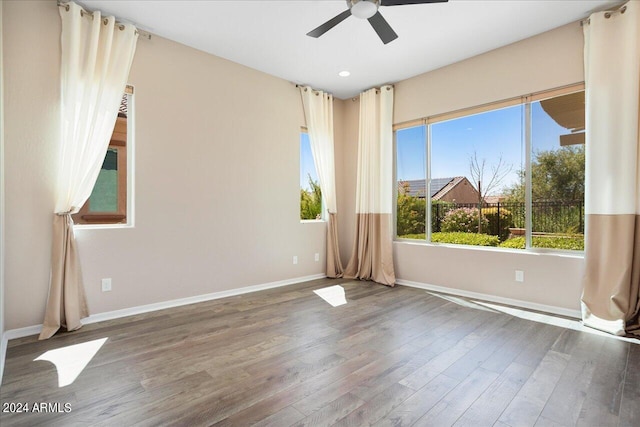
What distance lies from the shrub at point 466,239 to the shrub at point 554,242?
0.21 m

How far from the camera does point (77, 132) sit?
119 inches

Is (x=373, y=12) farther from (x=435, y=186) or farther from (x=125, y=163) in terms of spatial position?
(x=125, y=163)

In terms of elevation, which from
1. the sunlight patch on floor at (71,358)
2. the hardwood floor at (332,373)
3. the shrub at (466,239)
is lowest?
the hardwood floor at (332,373)

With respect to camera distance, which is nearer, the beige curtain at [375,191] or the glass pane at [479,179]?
the glass pane at [479,179]

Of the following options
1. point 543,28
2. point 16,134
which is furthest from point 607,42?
point 16,134

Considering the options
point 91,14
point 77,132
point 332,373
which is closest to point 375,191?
point 332,373

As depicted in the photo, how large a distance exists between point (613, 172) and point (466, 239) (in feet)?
5.54

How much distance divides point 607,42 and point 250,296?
15.1 feet

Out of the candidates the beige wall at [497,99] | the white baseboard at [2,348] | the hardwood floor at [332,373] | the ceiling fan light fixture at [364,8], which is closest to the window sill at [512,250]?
the beige wall at [497,99]

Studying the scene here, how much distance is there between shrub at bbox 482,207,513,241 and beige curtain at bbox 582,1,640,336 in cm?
82

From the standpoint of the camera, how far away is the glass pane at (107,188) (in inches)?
132

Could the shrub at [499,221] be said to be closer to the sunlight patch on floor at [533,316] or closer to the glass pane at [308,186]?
the sunlight patch on floor at [533,316]

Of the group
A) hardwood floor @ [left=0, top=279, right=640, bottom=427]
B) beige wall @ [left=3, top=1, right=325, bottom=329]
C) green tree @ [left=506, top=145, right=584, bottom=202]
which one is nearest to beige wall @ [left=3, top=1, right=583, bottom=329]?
beige wall @ [left=3, top=1, right=325, bottom=329]

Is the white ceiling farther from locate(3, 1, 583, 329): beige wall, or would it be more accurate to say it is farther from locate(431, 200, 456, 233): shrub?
locate(431, 200, 456, 233): shrub
